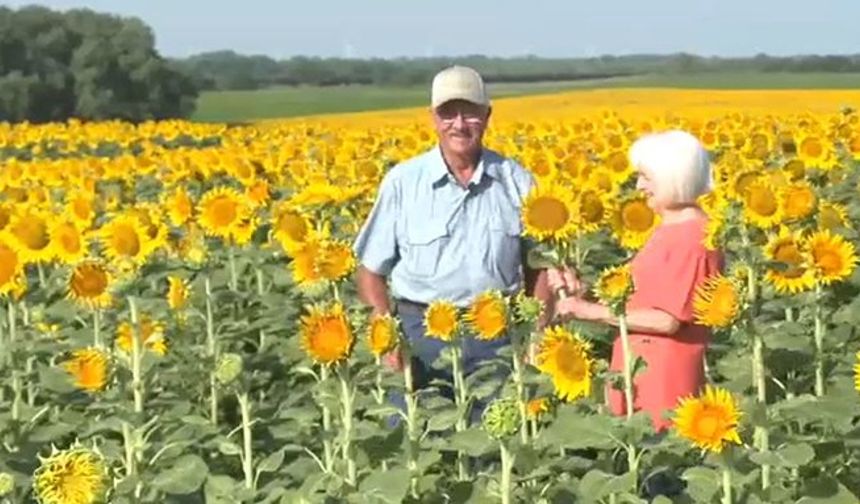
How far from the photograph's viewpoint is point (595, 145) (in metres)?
9.95

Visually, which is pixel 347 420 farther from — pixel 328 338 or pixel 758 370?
pixel 758 370

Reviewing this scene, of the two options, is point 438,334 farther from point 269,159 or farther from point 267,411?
point 269,159

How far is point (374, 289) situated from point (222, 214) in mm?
1240

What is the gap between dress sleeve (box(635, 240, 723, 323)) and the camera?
392cm

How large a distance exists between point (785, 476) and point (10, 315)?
2.55 meters

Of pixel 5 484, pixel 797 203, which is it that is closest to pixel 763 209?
pixel 797 203

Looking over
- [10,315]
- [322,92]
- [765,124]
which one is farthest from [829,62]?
[10,315]

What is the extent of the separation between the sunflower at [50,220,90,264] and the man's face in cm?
127

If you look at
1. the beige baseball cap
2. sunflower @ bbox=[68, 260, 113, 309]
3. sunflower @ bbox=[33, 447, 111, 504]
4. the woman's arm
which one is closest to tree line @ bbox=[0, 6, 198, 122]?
the beige baseball cap

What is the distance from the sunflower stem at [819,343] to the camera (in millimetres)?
4312

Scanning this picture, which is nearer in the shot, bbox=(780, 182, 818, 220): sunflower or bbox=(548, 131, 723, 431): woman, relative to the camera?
bbox=(548, 131, 723, 431): woman

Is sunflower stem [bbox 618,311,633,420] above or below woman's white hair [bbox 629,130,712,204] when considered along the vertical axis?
below

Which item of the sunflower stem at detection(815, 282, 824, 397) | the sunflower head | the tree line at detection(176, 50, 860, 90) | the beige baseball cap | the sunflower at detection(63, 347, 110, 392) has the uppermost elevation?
the beige baseball cap

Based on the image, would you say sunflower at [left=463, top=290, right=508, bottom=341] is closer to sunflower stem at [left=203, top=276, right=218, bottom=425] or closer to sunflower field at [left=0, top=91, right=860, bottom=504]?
sunflower field at [left=0, top=91, right=860, bottom=504]
